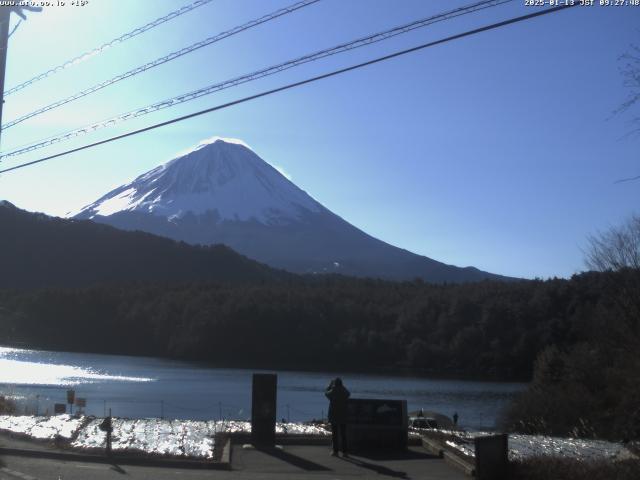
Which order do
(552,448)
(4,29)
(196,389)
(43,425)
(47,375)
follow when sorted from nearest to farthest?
(552,448) → (4,29) → (43,425) → (196,389) → (47,375)

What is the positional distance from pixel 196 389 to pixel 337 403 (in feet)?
150

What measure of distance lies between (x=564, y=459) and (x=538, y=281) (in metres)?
79.7

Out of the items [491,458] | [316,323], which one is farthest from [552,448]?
[316,323]

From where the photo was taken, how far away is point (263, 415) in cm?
1541

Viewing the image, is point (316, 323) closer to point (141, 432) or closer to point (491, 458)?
point (141, 432)

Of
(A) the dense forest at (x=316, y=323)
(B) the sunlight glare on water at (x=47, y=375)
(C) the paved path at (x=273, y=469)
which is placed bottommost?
(C) the paved path at (x=273, y=469)

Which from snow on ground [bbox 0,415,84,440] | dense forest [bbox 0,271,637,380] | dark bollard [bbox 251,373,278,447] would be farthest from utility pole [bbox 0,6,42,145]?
dense forest [bbox 0,271,637,380]

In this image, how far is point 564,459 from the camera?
12.1 metres

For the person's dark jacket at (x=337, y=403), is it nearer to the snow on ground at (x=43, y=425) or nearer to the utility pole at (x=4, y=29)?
the snow on ground at (x=43, y=425)

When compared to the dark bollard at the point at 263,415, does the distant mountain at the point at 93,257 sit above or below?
above

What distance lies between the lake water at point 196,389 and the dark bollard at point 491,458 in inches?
1032

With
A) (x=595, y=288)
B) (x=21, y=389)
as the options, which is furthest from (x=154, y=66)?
(x=595, y=288)

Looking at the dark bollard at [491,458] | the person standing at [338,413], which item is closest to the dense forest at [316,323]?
the person standing at [338,413]

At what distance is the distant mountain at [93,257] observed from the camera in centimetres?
13075
